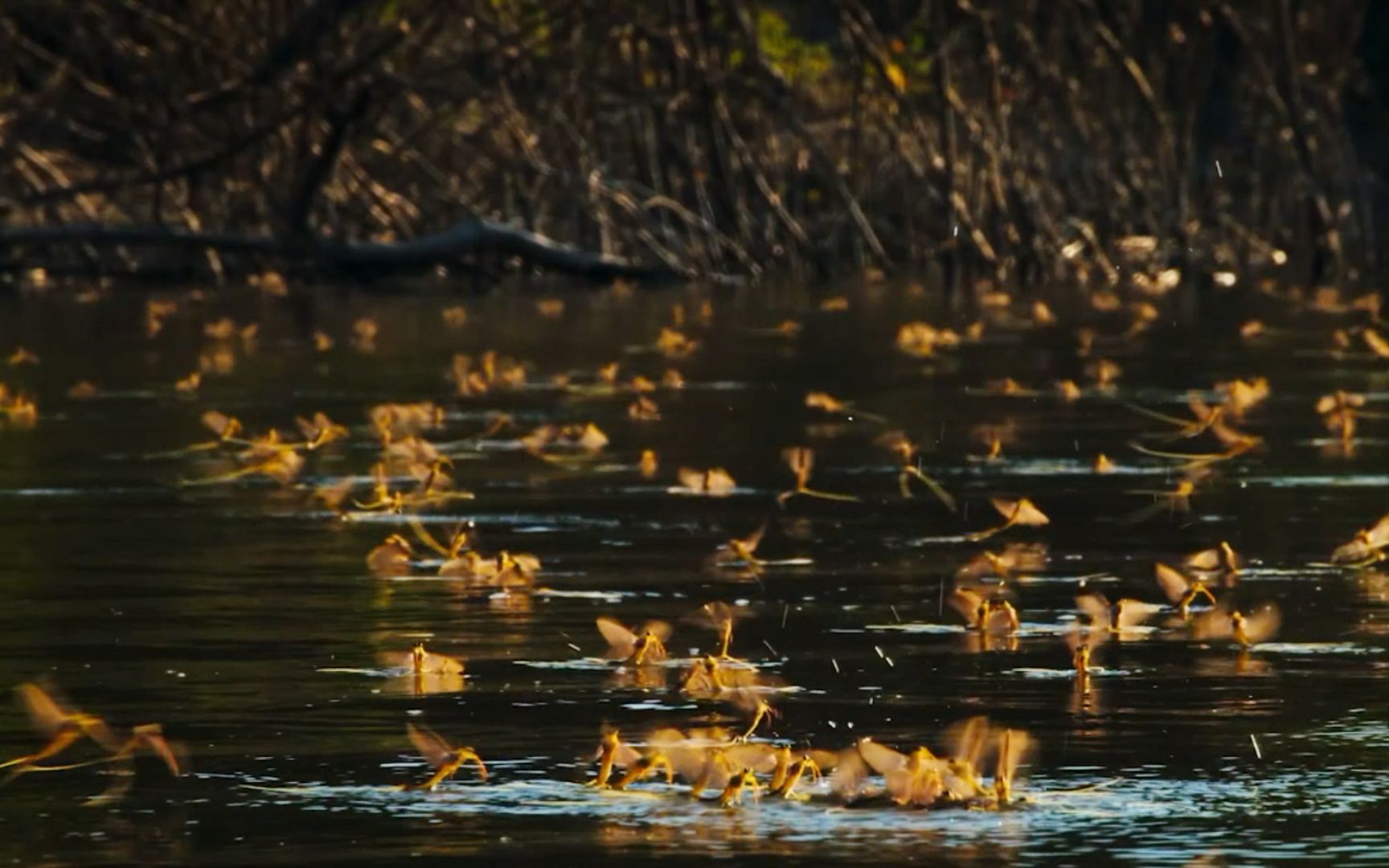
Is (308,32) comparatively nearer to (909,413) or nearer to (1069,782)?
(909,413)

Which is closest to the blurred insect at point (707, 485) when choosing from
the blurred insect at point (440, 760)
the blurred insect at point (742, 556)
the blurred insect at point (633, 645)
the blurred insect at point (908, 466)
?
the blurred insect at point (908, 466)

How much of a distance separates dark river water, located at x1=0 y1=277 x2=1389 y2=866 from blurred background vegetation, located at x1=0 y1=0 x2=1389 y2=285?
11539 millimetres

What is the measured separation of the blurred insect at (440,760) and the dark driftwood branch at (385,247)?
22.1 meters

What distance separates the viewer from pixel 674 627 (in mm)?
8781

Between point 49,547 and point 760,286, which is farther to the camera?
point 760,286

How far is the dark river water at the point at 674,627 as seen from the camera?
6070 mm

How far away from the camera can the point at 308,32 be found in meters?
29.2

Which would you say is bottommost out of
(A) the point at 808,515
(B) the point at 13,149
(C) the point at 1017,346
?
(A) the point at 808,515

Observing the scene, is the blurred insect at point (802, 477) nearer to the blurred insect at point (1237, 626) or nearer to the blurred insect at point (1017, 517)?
the blurred insect at point (1017, 517)

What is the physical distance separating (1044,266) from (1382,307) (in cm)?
557

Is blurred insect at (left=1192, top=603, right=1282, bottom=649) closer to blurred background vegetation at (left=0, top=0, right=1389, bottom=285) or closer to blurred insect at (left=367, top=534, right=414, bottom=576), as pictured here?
blurred insect at (left=367, top=534, right=414, bottom=576)

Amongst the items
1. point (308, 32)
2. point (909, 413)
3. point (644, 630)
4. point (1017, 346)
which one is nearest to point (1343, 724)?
point (644, 630)

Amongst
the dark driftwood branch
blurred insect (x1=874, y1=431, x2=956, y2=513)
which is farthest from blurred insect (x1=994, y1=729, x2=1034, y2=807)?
the dark driftwood branch

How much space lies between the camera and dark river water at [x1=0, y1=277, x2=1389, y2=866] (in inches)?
239
